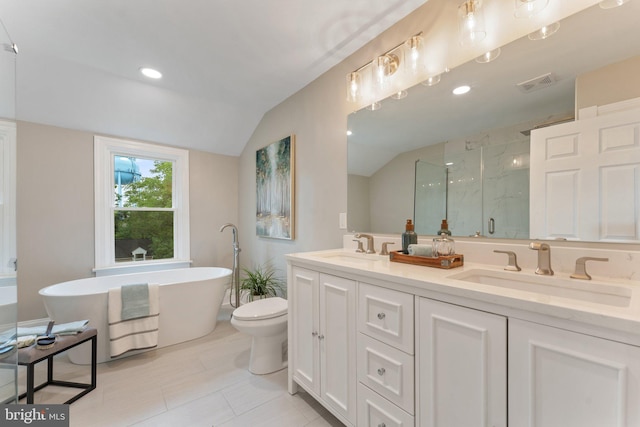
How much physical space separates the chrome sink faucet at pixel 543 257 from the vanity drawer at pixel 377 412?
2.67ft

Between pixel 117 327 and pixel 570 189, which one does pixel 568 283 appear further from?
pixel 117 327

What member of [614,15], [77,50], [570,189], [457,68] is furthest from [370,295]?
[77,50]

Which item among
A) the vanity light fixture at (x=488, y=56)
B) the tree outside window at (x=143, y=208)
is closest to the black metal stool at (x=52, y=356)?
the tree outside window at (x=143, y=208)

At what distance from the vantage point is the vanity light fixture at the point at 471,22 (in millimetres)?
1373

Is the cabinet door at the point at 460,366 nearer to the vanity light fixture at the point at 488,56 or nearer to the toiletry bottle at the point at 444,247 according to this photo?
the toiletry bottle at the point at 444,247

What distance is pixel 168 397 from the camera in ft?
5.81

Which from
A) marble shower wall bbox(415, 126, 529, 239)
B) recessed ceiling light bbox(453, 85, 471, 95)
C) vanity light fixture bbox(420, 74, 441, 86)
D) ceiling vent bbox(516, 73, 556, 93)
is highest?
vanity light fixture bbox(420, 74, 441, 86)

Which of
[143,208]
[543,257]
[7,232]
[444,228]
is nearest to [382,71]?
[444,228]

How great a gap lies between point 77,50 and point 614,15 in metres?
3.27

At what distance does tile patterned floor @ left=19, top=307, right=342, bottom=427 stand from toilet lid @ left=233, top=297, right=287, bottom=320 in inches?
18.3

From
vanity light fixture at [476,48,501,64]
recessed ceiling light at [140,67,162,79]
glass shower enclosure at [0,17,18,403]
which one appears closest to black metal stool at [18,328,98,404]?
glass shower enclosure at [0,17,18,403]

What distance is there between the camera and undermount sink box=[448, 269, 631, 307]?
3.01 ft

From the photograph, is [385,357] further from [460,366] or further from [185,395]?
[185,395]

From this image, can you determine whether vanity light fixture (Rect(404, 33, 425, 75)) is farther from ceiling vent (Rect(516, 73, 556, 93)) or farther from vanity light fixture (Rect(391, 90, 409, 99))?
ceiling vent (Rect(516, 73, 556, 93))
